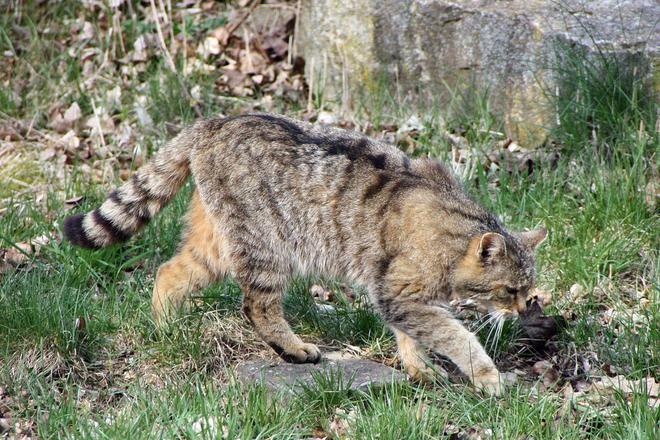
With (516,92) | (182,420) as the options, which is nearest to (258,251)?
(182,420)

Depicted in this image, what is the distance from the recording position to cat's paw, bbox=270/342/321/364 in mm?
4828

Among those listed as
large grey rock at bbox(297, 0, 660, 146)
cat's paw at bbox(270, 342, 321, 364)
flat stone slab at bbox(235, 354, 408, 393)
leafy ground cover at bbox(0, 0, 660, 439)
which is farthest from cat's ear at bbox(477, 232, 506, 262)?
large grey rock at bbox(297, 0, 660, 146)

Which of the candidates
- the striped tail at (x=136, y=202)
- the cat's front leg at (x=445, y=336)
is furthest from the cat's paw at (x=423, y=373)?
the striped tail at (x=136, y=202)

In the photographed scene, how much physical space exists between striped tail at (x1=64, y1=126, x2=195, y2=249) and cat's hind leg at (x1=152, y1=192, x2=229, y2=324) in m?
0.18

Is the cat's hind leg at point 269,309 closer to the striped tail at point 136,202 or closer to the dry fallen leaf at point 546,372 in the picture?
the striped tail at point 136,202

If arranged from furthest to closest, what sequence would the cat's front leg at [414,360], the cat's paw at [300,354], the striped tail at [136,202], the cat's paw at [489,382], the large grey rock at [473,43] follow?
the large grey rock at [473,43] < the striped tail at [136,202] < the cat's paw at [300,354] < the cat's front leg at [414,360] < the cat's paw at [489,382]

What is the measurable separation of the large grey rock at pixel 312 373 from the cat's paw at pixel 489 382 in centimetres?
36

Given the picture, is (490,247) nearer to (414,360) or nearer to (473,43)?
(414,360)

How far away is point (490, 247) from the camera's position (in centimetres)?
465

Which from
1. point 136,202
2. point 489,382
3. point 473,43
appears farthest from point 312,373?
point 473,43

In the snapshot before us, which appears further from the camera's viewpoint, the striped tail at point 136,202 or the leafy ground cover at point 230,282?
the striped tail at point 136,202

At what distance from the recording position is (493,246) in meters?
4.64

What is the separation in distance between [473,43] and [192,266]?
2.99 m

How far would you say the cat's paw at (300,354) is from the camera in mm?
4828
